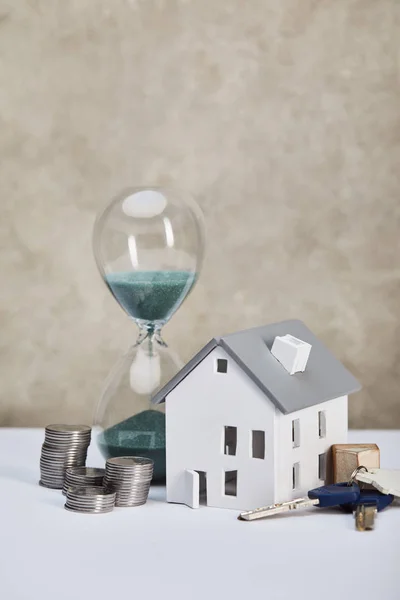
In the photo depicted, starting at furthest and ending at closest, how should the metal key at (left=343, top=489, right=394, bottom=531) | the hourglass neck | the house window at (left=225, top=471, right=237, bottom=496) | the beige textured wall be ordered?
the beige textured wall
the hourglass neck
the house window at (left=225, top=471, right=237, bottom=496)
the metal key at (left=343, top=489, right=394, bottom=531)

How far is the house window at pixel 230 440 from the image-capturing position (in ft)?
3.64

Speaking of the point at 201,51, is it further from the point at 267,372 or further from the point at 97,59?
the point at 267,372

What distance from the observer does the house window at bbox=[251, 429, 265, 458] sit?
3.53 ft

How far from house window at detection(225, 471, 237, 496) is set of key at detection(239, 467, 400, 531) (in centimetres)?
6

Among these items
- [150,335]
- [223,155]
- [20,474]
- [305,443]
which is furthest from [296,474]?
[223,155]

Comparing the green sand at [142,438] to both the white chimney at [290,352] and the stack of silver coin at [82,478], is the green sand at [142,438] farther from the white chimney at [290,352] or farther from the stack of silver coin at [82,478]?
the white chimney at [290,352]

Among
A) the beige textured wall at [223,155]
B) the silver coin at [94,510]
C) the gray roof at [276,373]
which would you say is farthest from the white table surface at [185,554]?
the beige textured wall at [223,155]

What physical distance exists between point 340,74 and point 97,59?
40 cm

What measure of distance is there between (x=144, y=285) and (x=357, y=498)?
0.34 meters

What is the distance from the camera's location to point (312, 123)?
1605mm

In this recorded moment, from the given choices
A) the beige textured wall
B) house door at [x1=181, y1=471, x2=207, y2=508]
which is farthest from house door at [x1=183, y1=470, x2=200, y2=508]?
the beige textured wall

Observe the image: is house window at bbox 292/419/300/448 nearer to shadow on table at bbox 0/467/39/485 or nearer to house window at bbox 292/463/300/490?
house window at bbox 292/463/300/490

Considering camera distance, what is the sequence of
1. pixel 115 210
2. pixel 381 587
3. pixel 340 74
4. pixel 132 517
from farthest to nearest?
pixel 340 74
pixel 115 210
pixel 132 517
pixel 381 587

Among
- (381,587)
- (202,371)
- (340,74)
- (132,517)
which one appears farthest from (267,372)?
(340,74)
